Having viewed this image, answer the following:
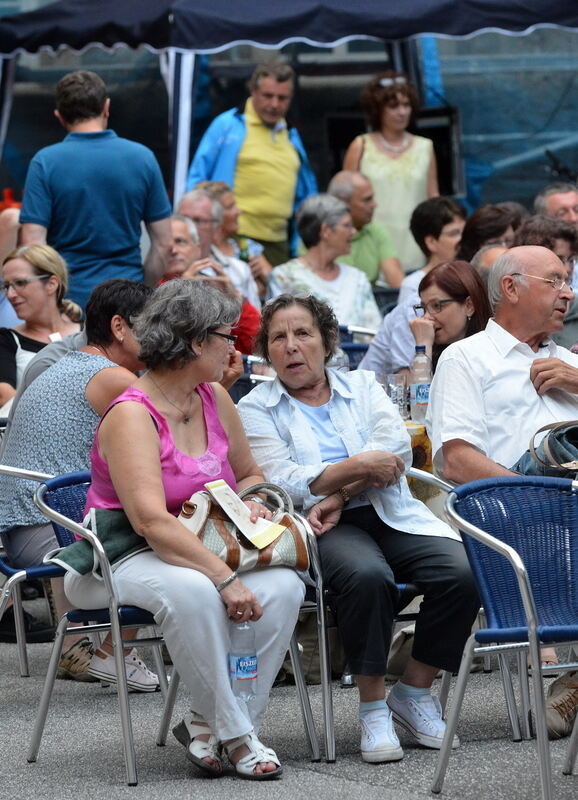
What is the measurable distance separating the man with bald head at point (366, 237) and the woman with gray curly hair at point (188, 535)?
5300 mm

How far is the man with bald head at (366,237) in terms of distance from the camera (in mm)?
9914

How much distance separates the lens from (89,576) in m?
4.49

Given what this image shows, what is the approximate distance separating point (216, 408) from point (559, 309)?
4.39 feet

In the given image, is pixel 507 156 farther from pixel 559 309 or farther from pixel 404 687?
pixel 404 687

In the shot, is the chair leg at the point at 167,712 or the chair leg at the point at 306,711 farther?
the chair leg at the point at 167,712

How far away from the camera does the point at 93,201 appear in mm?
7914

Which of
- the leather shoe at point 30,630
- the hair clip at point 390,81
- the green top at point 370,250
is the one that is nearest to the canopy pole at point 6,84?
the hair clip at point 390,81

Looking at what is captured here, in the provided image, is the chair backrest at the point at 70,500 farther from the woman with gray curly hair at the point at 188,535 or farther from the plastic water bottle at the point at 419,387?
the plastic water bottle at the point at 419,387

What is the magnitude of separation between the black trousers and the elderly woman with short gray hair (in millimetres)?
4064

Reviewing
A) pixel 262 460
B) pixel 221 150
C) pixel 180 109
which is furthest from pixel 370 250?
pixel 262 460

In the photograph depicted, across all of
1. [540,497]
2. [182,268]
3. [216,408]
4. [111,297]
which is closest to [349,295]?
[182,268]

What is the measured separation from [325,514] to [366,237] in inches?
215

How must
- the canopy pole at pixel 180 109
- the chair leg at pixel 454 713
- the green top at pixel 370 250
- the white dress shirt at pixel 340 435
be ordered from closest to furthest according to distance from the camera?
the chair leg at pixel 454 713
the white dress shirt at pixel 340 435
the green top at pixel 370 250
the canopy pole at pixel 180 109

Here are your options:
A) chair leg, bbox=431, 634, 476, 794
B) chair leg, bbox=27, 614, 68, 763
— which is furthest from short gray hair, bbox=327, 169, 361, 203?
chair leg, bbox=431, 634, 476, 794
